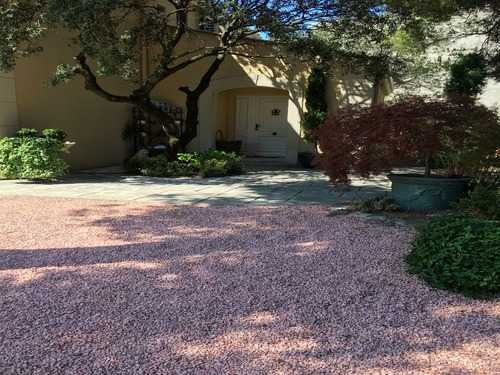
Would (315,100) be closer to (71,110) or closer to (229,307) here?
(71,110)

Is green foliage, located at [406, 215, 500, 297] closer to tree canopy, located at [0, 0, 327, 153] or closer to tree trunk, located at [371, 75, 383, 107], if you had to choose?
tree canopy, located at [0, 0, 327, 153]

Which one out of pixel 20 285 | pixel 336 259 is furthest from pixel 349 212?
pixel 20 285

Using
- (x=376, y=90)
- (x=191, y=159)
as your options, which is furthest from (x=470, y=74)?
(x=191, y=159)

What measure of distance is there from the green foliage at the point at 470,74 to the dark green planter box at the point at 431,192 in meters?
4.72

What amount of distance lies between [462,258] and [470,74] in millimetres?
7598

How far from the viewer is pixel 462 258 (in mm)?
2770

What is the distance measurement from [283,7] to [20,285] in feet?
20.9

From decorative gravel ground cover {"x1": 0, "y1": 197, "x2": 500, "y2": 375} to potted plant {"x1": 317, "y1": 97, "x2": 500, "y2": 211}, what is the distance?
0.88 meters

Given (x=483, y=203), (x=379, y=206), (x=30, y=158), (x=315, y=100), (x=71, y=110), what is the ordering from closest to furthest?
(x=483, y=203), (x=379, y=206), (x=30, y=158), (x=71, y=110), (x=315, y=100)

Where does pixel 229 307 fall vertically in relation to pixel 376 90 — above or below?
below

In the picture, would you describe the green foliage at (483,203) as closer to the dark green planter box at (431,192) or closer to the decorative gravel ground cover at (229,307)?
the dark green planter box at (431,192)

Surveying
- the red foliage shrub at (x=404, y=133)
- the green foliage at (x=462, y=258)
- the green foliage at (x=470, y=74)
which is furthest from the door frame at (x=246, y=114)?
the green foliage at (x=462, y=258)

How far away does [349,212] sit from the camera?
5.15 meters

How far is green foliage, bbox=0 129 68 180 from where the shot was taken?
742 cm
